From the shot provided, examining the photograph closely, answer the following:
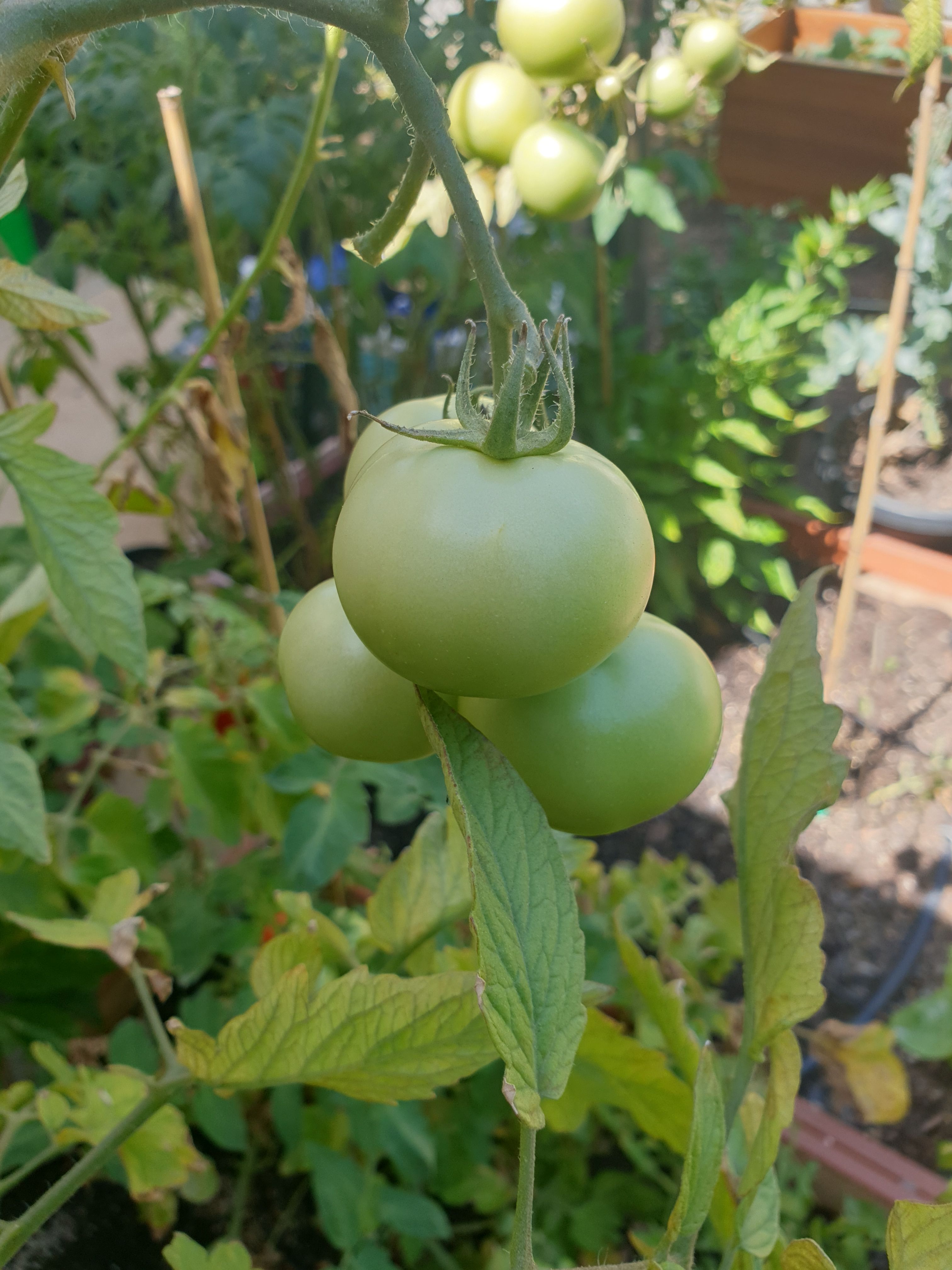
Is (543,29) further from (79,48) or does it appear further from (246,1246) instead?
(246,1246)

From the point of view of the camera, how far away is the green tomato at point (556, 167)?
681mm

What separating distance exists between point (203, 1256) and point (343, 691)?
25 cm

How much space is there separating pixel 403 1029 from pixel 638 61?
789 mm

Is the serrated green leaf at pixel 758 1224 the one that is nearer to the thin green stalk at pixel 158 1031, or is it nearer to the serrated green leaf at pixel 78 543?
the thin green stalk at pixel 158 1031

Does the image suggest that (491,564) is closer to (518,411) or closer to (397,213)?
(518,411)

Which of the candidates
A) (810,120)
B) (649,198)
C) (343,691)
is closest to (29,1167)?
(343,691)

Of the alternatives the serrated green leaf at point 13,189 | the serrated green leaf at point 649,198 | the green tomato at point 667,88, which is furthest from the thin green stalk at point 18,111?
the serrated green leaf at point 649,198

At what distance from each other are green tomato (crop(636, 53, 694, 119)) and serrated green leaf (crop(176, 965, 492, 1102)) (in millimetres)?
841

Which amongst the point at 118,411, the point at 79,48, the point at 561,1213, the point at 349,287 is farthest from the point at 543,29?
the point at 118,411

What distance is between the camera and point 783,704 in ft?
1.17

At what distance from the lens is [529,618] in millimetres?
252

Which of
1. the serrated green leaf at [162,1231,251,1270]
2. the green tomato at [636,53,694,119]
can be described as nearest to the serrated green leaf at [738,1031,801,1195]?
the serrated green leaf at [162,1231,251,1270]

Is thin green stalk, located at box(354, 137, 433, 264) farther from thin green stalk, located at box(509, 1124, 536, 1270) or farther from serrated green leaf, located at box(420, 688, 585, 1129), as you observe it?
thin green stalk, located at box(509, 1124, 536, 1270)

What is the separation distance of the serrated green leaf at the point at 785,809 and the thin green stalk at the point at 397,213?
19 cm
